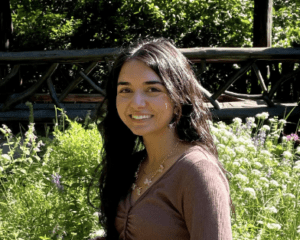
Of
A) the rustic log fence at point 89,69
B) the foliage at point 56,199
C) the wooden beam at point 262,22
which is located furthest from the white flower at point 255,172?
the wooden beam at point 262,22

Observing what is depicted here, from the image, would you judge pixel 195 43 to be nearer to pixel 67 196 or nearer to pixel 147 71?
pixel 67 196

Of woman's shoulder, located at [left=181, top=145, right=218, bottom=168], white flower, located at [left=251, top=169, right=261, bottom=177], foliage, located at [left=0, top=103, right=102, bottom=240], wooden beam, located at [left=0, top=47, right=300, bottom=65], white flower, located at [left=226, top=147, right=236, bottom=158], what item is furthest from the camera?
wooden beam, located at [left=0, top=47, right=300, bottom=65]

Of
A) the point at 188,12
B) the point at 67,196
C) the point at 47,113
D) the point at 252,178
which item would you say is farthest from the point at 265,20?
the point at 67,196

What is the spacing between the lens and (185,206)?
1420mm

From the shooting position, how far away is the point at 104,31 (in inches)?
435

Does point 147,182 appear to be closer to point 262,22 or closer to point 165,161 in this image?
point 165,161

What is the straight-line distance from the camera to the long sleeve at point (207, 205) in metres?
1.33

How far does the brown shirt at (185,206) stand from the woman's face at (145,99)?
0.54 ft

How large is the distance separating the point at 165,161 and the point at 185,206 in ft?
0.84

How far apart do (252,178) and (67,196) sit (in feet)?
4.04

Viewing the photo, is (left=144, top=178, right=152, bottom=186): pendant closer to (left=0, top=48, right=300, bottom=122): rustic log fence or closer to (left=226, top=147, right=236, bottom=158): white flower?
(left=226, top=147, right=236, bottom=158): white flower

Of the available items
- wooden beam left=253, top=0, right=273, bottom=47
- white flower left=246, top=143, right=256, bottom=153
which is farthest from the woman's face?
wooden beam left=253, top=0, right=273, bottom=47

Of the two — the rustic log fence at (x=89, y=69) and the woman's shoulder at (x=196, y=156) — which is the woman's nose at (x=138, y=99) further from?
the rustic log fence at (x=89, y=69)

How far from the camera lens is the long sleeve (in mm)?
1330
